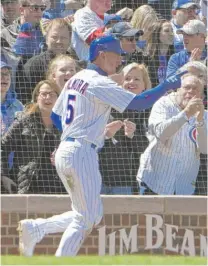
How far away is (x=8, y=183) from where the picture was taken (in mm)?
9695

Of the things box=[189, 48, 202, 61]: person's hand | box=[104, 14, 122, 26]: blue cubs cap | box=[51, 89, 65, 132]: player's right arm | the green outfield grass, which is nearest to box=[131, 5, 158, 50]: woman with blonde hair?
box=[104, 14, 122, 26]: blue cubs cap

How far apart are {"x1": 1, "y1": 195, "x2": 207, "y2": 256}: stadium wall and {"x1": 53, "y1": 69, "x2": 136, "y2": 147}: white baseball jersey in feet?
4.08

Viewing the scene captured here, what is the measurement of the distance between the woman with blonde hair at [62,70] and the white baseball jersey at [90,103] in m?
1.56

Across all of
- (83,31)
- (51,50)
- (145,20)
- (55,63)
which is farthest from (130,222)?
(145,20)

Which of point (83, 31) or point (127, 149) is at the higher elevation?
point (83, 31)

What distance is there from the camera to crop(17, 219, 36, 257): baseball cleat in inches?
335

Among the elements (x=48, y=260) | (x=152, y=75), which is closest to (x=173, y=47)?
(x=152, y=75)

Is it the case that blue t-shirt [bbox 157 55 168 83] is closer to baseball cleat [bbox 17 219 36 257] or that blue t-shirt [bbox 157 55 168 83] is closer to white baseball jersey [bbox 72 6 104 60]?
white baseball jersey [bbox 72 6 104 60]

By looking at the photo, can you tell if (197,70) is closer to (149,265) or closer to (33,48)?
(33,48)

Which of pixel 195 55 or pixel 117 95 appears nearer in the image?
pixel 117 95

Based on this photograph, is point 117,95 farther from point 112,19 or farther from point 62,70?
point 112,19

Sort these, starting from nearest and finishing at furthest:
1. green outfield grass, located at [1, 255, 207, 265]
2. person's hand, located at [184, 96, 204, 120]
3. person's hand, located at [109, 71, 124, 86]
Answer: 1. green outfield grass, located at [1, 255, 207, 265]
2. person's hand, located at [184, 96, 204, 120]
3. person's hand, located at [109, 71, 124, 86]

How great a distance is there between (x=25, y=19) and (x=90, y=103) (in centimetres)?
270

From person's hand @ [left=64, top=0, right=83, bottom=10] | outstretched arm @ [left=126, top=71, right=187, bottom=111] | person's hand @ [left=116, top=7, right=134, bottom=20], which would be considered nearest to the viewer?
outstretched arm @ [left=126, top=71, right=187, bottom=111]
